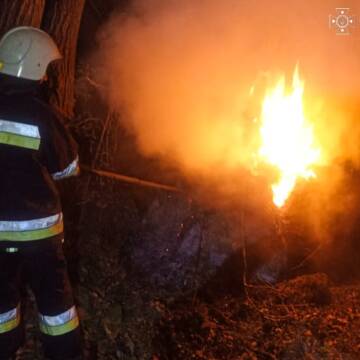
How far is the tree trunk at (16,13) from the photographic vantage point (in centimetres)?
429

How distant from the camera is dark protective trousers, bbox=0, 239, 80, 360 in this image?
343 centimetres

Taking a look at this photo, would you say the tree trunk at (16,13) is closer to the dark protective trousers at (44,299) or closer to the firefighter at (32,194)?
the firefighter at (32,194)

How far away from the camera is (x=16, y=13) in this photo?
4328mm

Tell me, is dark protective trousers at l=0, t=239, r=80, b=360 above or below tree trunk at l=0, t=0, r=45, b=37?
below


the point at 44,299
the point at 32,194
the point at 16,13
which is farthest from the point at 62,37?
the point at 44,299

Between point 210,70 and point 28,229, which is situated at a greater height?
point 210,70

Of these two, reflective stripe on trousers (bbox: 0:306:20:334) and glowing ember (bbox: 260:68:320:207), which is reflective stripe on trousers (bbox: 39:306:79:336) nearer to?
reflective stripe on trousers (bbox: 0:306:20:334)

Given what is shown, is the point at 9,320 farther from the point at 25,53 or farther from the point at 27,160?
the point at 25,53

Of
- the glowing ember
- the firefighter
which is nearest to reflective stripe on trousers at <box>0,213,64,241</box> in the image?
the firefighter

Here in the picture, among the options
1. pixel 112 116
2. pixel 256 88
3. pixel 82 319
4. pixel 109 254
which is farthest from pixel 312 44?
pixel 82 319

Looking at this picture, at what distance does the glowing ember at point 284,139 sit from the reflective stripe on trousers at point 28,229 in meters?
3.84

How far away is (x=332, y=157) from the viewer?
7.21m

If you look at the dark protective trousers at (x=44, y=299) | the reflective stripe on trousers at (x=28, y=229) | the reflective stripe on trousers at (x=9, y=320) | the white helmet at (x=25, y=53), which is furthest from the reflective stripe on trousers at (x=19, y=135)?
the reflective stripe on trousers at (x=9, y=320)

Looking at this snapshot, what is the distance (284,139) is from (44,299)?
4248mm
